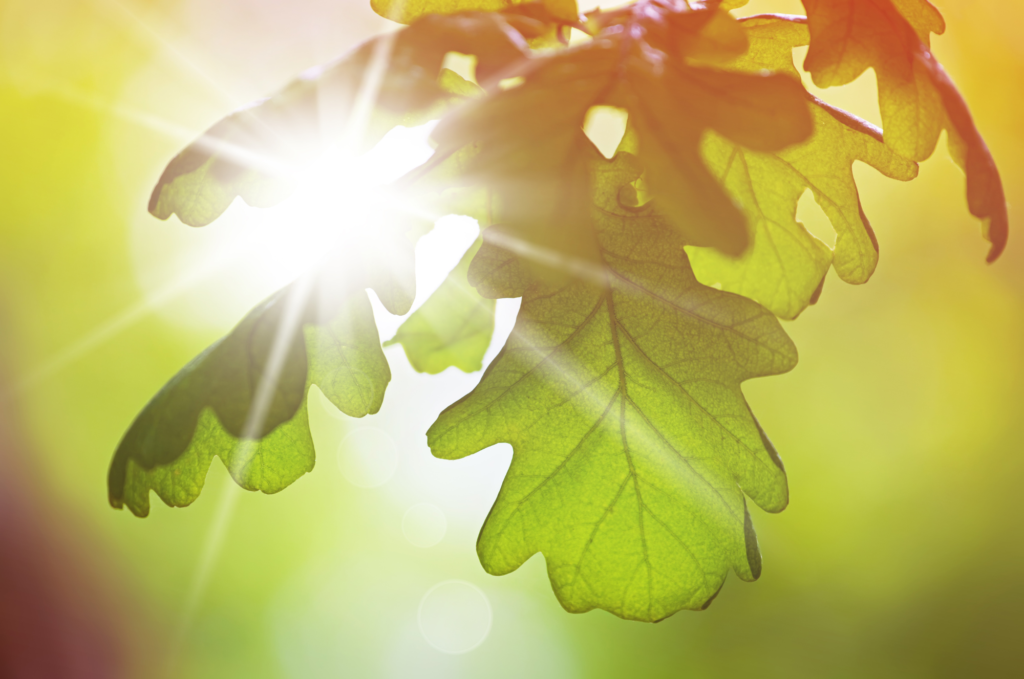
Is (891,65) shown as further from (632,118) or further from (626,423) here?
(626,423)

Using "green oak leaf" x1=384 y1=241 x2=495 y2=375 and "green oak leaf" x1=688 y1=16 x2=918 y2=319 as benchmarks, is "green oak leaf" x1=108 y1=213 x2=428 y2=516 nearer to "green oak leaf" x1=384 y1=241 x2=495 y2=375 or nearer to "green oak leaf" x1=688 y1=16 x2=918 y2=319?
"green oak leaf" x1=384 y1=241 x2=495 y2=375

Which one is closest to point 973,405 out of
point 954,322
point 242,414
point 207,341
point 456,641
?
point 954,322

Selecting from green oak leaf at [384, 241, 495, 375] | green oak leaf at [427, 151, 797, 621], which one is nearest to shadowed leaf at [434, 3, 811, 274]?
green oak leaf at [427, 151, 797, 621]

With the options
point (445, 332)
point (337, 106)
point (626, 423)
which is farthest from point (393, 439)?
point (337, 106)

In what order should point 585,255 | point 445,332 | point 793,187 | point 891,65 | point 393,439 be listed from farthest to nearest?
1. point 393,439
2. point 445,332
3. point 793,187
4. point 891,65
5. point 585,255

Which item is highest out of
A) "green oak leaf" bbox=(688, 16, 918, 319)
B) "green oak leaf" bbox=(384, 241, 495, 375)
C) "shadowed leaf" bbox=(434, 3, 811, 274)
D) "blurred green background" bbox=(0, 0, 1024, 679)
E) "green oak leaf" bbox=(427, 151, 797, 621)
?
"shadowed leaf" bbox=(434, 3, 811, 274)

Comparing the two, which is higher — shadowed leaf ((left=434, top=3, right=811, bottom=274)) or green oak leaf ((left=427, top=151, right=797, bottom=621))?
shadowed leaf ((left=434, top=3, right=811, bottom=274))
